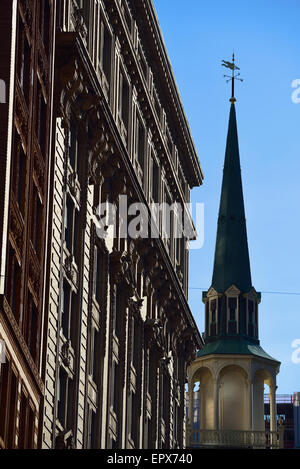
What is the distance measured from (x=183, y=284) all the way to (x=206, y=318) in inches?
1654

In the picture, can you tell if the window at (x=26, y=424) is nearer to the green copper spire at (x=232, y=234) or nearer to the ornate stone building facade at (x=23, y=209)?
the ornate stone building facade at (x=23, y=209)

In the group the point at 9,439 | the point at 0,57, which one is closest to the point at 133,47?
the point at 0,57

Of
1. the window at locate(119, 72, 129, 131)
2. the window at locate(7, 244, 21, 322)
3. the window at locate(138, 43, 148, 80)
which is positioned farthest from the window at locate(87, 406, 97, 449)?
the window at locate(138, 43, 148, 80)

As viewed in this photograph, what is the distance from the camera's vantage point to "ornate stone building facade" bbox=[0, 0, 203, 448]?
176ft

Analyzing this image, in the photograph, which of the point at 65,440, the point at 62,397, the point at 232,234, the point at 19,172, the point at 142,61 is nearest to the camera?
the point at 19,172

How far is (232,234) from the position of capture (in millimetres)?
136625

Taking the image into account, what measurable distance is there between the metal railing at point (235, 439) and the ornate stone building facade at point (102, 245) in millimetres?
36285

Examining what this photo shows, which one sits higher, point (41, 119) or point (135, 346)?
point (41, 119)

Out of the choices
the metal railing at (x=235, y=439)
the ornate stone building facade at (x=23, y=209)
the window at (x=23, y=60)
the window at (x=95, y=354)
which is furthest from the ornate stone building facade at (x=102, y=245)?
the metal railing at (x=235, y=439)

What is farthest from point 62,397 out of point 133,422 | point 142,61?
point 142,61

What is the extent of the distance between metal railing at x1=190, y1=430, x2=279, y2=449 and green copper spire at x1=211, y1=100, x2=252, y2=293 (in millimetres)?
13695

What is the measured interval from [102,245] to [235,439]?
64.7 meters

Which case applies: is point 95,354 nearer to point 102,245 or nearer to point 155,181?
point 102,245

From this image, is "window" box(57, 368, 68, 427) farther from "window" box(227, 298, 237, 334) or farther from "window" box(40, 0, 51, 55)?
"window" box(227, 298, 237, 334)
